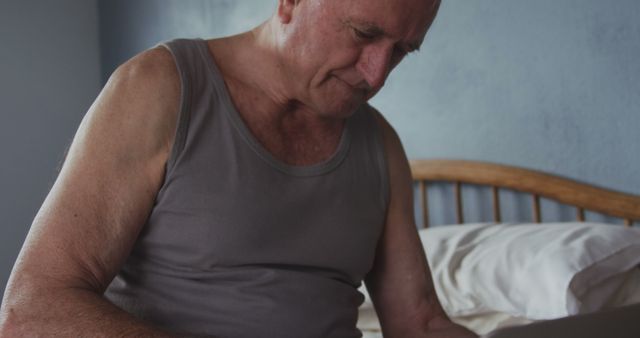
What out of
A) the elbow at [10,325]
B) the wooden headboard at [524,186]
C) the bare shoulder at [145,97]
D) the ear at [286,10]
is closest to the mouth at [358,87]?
the ear at [286,10]

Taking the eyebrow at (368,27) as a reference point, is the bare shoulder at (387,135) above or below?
below

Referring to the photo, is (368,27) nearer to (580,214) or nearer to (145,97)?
(145,97)

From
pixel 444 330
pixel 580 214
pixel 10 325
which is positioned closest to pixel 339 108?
pixel 444 330

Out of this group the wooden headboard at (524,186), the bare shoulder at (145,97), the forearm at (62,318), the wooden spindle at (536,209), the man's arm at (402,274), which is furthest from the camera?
the wooden spindle at (536,209)

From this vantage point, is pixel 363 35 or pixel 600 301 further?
pixel 600 301

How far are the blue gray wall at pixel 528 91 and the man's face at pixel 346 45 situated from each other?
3.05 feet

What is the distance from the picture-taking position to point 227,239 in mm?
1012

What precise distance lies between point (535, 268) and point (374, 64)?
2.47 ft

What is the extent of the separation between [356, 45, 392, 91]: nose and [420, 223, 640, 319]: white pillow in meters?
0.70

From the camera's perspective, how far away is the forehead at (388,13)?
3.26 feet

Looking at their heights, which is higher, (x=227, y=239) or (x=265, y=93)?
(x=265, y=93)

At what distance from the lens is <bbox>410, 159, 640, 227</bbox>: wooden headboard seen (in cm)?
180

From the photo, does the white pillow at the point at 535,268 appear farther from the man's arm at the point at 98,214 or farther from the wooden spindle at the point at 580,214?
the man's arm at the point at 98,214

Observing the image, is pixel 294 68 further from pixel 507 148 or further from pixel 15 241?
pixel 15 241
